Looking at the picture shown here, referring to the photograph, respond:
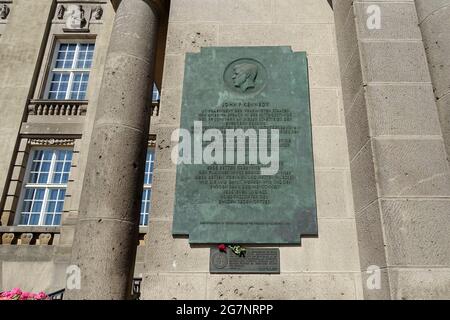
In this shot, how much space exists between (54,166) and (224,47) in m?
15.5

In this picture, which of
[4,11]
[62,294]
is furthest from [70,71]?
[62,294]

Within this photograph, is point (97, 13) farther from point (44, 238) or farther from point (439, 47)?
point (439, 47)

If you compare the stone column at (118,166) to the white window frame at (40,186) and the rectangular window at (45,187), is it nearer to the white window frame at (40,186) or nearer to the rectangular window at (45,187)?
the rectangular window at (45,187)

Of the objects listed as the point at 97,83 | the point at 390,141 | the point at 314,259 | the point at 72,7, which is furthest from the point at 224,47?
the point at 72,7

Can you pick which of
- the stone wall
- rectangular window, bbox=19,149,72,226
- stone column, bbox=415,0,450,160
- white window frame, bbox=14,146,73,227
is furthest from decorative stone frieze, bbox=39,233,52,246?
stone column, bbox=415,0,450,160

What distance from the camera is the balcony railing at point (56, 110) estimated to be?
1797cm

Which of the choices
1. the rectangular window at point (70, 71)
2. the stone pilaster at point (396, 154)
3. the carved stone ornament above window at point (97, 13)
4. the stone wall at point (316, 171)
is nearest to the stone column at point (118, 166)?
the stone wall at point (316, 171)

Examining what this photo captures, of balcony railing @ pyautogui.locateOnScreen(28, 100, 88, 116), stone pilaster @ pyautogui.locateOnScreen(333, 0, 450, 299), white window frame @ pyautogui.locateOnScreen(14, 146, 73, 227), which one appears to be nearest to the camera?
stone pilaster @ pyautogui.locateOnScreen(333, 0, 450, 299)

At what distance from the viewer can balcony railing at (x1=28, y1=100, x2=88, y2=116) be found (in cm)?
1797

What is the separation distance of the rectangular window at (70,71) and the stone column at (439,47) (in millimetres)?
17927

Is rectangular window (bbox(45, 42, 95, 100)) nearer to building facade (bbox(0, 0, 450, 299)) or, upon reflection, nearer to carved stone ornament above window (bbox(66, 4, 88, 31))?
carved stone ornament above window (bbox(66, 4, 88, 31))

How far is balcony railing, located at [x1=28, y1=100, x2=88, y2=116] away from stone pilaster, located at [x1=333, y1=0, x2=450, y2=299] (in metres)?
16.2

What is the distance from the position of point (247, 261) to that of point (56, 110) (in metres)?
17.5

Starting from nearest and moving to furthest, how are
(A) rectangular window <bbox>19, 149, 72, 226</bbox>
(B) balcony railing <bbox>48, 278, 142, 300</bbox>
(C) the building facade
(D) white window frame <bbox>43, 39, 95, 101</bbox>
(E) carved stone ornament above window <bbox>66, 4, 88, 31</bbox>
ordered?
1. (C) the building facade
2. (B) balcony railing <bbox>48, 278, 142, 300</bbox>
3. (A) rectangular window <bbox>19, 149, 72, 226</bbox>
4. (D) white window frame <bbox>43, 39, 95, 101</bbox>
5. (E) carved stone ornament above window <bbox>66, 4, 88, 31</bbox>
